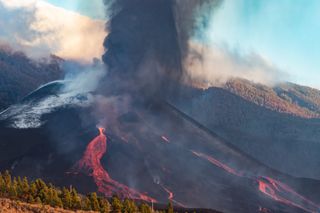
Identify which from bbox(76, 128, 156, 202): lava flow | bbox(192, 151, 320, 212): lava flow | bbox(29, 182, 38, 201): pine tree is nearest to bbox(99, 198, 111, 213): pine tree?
bbox(29, 182, 38, 201): pine tree

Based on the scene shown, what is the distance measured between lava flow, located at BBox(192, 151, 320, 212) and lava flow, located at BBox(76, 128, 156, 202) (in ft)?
56.8

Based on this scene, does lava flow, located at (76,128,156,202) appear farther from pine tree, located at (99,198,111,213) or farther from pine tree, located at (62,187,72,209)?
pine tree, located at (62,187,72,209)

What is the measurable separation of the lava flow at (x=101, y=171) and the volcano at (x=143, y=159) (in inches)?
5.6

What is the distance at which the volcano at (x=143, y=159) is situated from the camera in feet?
285

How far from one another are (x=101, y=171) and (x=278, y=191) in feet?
98.9

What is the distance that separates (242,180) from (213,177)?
19.2 feet

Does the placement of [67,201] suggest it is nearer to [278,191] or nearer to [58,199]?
[58,199]

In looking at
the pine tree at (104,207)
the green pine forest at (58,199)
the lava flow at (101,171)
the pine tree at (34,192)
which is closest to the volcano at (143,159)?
the lava flow at (101,171)

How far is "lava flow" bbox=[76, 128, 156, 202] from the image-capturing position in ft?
273

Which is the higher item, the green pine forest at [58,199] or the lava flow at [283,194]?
the green pine forest at [58,199]

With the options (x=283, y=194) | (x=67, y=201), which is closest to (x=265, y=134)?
(x=283, y=194)

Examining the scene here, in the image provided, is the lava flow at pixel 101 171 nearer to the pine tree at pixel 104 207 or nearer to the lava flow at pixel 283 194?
the pine tree at pixel 104 207

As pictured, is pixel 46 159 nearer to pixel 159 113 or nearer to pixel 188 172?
pixel 188 172

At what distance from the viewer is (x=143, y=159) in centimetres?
9675
